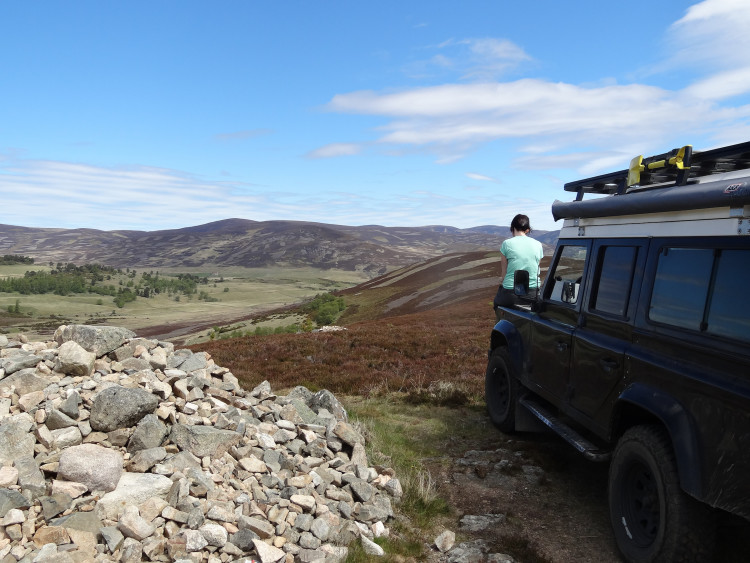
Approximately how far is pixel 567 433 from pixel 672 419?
181 cm

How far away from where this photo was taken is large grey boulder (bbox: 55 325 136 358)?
6.88m

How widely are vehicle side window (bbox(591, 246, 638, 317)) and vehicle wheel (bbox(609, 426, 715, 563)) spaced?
110 cm

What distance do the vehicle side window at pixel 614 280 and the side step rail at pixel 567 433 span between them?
4.09 ft

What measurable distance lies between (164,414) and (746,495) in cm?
504

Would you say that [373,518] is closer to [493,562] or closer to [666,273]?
[493,562]

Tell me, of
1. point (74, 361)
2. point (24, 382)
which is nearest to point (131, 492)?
point (24, 382)

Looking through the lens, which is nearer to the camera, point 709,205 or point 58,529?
point 709,205

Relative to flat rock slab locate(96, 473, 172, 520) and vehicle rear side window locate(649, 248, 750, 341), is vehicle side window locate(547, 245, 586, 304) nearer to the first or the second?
vehicle rear side window locate(649, 248, 750, 341)

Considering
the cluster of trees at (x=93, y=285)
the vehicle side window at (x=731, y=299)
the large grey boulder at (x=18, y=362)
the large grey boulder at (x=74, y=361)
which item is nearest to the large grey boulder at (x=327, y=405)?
the large grey boulder at (x=74, y=361)

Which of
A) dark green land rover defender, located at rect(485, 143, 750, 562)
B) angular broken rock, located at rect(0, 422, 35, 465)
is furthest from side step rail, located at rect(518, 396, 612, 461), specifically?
angular broken rock, located at rect(0, 422, 35, 465)

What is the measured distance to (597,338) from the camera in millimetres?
4820

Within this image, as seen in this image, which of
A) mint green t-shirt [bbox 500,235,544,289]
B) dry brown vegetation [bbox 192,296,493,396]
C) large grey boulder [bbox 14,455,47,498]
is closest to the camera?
large grey boulder [bbox 14,455,47,498]

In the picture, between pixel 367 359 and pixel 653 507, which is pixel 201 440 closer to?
pixel 653 507

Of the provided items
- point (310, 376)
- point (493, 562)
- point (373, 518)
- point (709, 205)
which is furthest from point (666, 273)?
point (310, 376)
